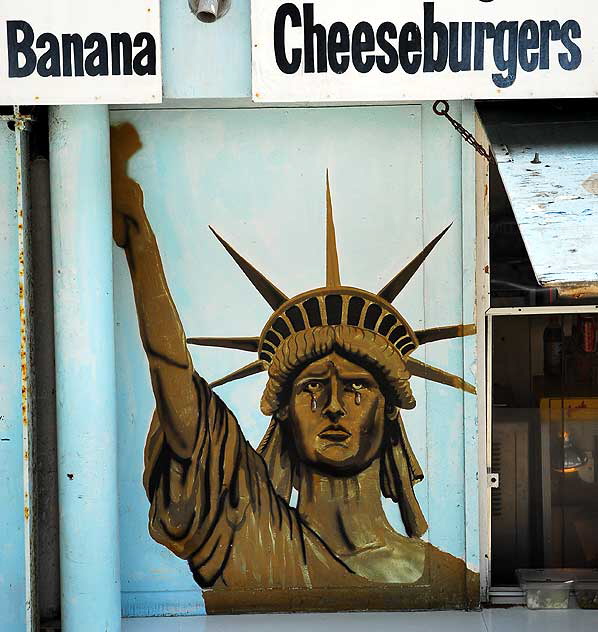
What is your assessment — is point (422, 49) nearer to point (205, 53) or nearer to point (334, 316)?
point (205, 53)

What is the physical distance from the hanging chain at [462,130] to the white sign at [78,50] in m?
1.37

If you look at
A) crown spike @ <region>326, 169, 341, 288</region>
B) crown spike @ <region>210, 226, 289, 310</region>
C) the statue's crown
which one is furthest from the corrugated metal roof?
crown spike @ <region>210, 226, 289, 310</region>

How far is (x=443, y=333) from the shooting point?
5.18 m

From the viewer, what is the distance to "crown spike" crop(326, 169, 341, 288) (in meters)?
5.16

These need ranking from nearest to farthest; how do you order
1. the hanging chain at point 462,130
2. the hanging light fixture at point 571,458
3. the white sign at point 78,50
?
1. the white sign at point 78,50
2. the hanging chain at point 462,130
3. the hanging light fixture at point 571,458

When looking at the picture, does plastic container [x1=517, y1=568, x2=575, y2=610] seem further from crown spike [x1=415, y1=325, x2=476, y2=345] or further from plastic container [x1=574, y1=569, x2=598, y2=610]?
crown spike [x1=415, y1=325, x2=476, y2=345]

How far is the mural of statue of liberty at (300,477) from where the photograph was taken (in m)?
5.20

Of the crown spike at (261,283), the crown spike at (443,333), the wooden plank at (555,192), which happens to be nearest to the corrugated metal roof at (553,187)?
the wooden plank at (555,192)

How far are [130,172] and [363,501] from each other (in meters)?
2.03

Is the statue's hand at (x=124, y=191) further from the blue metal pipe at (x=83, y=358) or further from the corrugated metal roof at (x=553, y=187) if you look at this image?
the corrugated metal roof at (x=553, y=187)

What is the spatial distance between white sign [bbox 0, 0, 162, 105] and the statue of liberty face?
5.48ft

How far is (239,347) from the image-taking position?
17.0 feet

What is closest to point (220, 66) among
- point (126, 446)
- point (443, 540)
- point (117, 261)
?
point (117, 261)

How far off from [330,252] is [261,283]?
38 centimetres
